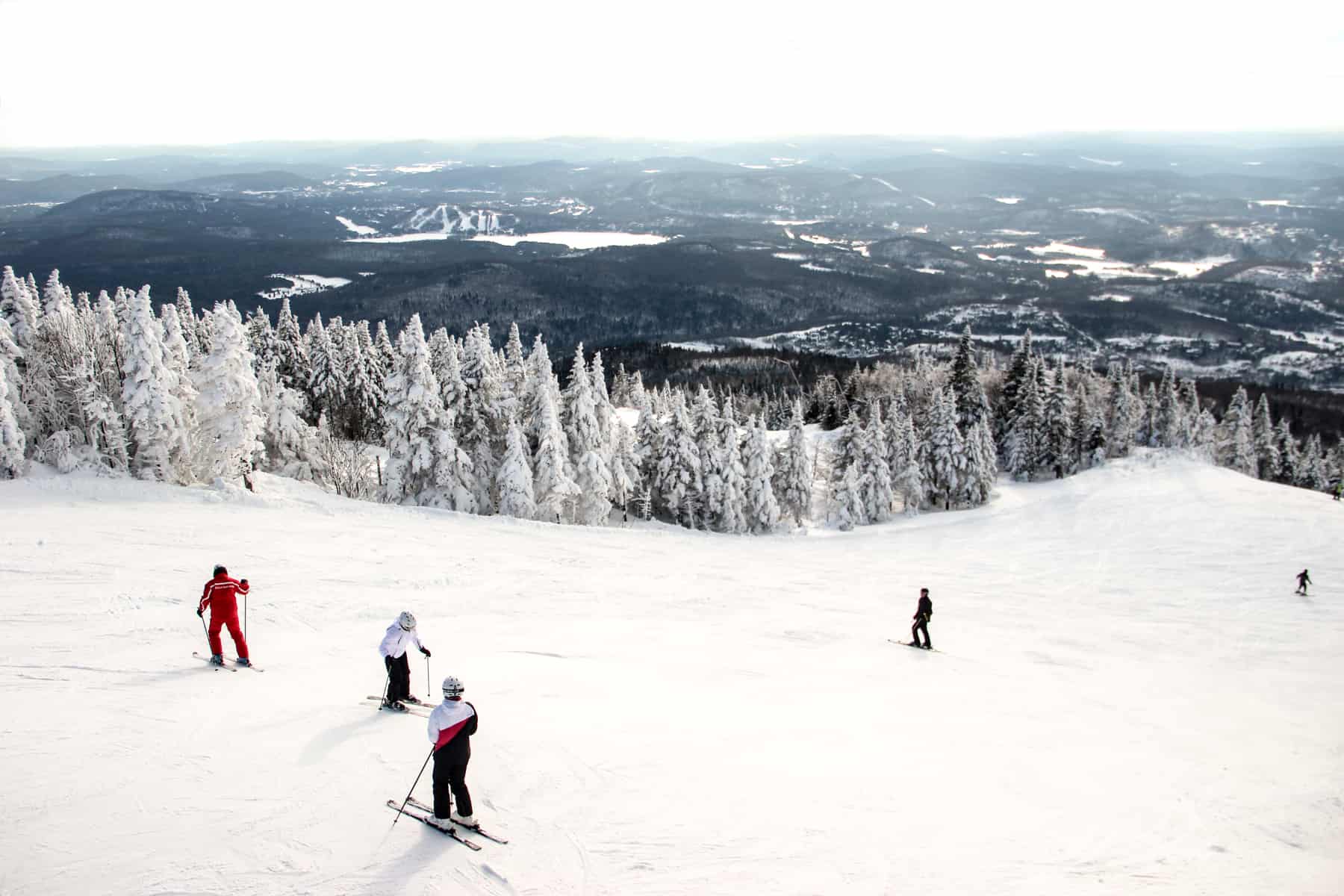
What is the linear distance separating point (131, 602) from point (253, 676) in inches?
239

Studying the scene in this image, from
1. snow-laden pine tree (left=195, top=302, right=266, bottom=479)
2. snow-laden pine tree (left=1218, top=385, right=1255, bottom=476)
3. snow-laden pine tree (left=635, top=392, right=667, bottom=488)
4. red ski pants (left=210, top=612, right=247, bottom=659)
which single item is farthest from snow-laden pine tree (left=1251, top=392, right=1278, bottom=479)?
red ski pants (left=210, top=612, right=247, bottom=659)

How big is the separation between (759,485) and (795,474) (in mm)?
5321

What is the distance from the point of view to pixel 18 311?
1409 inches

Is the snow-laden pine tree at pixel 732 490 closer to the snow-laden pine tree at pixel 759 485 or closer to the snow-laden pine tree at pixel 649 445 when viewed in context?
the snow-laden pine tree at pixel 759 485

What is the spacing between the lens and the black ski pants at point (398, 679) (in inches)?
411

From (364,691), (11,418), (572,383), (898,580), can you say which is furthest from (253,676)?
(572,383)

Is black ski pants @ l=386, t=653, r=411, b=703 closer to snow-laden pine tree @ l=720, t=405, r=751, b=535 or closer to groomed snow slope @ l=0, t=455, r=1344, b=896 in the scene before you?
groomed snow slope @ l=0, t=455, r=1344, b=896

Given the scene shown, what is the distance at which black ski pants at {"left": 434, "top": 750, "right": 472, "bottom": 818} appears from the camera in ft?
24.8

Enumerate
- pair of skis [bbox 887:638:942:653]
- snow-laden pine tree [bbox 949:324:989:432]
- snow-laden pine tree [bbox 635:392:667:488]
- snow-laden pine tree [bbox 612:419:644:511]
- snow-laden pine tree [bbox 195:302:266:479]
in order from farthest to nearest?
1. snow-laden pine tree [bbox 949:324:989:432]
2. snow-laden pine tree [bbox 635:392:667:488]
3. snow-laden pine tree [bbox 612:419:644:511]
4. snow-laden pine tree [bbox 195:302:266:479]
5. pair of skis [bbox 887:638:942:653]

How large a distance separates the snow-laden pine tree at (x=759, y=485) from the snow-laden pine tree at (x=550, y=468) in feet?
41.4

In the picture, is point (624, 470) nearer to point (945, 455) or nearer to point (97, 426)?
point (945, 455)

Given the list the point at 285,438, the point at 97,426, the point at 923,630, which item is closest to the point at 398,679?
the point at 923,630

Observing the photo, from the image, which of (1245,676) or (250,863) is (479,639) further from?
(1245,676)

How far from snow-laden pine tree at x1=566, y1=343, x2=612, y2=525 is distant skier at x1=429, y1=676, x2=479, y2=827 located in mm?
32260
